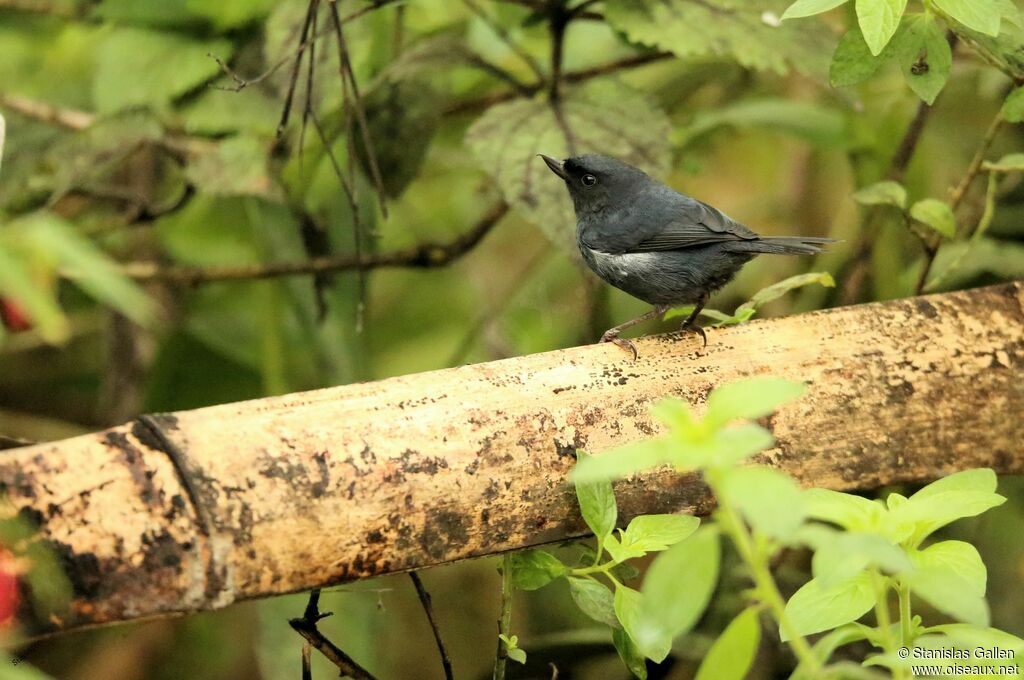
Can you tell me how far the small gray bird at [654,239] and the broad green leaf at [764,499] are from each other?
4.25ft

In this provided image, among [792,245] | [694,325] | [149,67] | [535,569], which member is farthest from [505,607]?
[149,67]

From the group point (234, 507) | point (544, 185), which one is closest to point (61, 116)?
point (544, 185)

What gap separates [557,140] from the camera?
2.55 metres

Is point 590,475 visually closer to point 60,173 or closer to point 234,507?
point 234,507

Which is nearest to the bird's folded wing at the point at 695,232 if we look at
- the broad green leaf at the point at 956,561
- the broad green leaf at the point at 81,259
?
the broad green leaf at the point at 956,561

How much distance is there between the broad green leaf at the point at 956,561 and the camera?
143cm

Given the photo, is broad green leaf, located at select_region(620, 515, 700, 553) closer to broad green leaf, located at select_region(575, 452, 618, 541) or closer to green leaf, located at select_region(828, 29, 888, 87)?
broad green leaf, located at select_region(575, 452, 618, 541)

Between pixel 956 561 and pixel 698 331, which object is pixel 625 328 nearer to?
pixel 698 331

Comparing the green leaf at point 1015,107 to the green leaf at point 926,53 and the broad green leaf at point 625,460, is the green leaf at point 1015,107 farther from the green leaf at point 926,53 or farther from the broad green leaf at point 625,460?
the broad green leaf at point 625,460

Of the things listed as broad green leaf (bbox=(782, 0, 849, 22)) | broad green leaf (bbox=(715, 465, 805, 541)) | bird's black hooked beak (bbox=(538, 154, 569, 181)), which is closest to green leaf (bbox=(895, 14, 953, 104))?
broad green leaf (bbox=(782, 0, 849, 22))

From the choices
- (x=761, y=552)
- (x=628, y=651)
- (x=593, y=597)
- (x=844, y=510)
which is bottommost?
(x=628, y=651)

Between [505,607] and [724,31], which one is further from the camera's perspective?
[724,31]

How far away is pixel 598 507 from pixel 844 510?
36 centimetres

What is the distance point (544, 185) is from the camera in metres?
2.44
